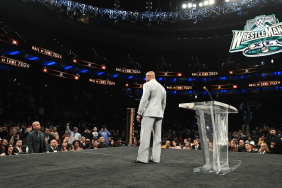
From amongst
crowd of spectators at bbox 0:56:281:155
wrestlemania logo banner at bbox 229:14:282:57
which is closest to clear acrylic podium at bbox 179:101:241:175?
crowd of spectators at bbox 0:56:281:155

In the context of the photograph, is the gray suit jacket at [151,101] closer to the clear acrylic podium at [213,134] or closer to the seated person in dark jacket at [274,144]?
the clear acrylic podium at [213,134]

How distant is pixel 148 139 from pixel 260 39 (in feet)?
56.2

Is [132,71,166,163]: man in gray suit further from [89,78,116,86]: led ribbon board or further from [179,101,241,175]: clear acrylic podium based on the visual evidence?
[89,78,116,86]: led ribbon board

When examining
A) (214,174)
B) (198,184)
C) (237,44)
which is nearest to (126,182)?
(198,184)

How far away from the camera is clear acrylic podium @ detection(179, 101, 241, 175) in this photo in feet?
8.54

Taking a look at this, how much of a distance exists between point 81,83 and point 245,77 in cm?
2160

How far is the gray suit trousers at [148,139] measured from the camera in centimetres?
317

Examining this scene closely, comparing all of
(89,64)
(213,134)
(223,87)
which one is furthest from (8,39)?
(223,87)

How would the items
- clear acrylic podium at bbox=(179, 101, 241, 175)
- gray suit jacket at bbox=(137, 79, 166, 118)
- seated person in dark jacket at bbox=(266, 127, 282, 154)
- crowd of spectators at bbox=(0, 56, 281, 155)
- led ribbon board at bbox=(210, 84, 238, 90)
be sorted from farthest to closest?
led ribbon board at bbox=(210, 84, 238, 90), crowd of spectators at bbox=(0, 56, 281, 155), seated person in dark jacket at bbox=(266, 127, 282, 154), gray suit jacket at bbox=(137, 79, 166, 118), clear acrylic podium at bbox=(179, 101, 241, 175)

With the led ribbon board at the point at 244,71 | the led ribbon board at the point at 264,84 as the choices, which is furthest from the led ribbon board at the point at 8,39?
the led ribbon board at the point at 264,84

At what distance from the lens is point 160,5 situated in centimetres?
2823

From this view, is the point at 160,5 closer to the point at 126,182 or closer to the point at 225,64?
the point at 225,64

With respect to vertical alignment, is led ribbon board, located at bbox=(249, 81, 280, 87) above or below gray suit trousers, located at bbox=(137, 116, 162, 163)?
above

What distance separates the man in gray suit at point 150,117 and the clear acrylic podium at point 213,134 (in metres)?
0.70
